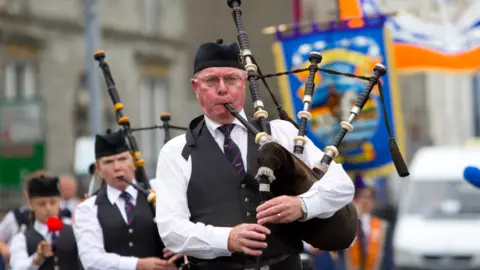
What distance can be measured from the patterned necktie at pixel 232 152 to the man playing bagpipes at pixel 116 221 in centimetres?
160

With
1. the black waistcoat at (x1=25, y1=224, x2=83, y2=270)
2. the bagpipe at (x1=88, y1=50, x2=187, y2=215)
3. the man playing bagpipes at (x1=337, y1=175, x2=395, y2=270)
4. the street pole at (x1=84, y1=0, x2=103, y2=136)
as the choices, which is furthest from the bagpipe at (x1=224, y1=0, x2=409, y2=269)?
the street pole at (x1=84, y1=0, x2=103, y2=136)

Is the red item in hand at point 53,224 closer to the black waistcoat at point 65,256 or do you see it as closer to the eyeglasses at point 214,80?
the black waistcoat at point 65,256

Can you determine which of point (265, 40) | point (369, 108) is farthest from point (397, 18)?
point (265, 40)

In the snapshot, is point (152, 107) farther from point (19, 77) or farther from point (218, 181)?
point (218, 181)

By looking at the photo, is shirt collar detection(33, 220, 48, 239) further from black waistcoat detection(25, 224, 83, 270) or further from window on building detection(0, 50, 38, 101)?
window on building detection(0, 50, 38, 101)

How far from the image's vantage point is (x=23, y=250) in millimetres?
8031

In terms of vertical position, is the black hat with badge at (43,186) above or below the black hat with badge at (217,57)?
below

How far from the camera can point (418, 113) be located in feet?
140

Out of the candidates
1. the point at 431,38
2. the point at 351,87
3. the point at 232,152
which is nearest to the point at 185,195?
A: the point at 232,152

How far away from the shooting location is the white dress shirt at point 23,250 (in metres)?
7.84

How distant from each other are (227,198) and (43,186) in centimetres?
318

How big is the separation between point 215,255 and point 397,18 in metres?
7.78

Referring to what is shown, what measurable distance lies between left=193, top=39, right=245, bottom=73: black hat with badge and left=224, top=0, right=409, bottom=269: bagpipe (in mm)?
42

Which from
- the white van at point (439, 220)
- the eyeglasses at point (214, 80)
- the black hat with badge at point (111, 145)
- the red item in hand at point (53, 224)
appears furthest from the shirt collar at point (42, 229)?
the white van at point (439, 220)
